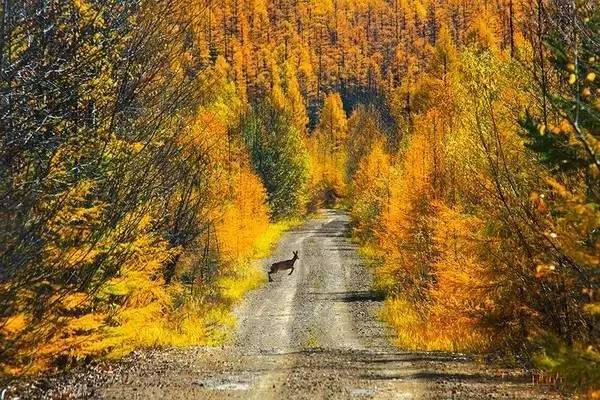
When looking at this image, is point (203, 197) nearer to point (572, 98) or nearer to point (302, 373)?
point (302, 373)

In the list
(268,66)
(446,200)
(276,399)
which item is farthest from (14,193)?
(268,66)

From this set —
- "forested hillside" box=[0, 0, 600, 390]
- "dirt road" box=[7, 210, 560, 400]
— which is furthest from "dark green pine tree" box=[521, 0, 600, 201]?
"dirt road" box=[7, 210, 560, 400]

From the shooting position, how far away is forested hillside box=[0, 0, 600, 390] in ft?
23.5

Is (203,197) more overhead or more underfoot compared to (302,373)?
more overhead

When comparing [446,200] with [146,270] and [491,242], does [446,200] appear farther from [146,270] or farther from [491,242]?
[146,270]

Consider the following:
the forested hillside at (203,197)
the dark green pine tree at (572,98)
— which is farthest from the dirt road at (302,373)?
the dark green pine tree at (572,98)

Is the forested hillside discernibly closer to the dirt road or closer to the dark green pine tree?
the dark green pine tree

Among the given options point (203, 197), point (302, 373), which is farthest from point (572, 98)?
point (203, 197)

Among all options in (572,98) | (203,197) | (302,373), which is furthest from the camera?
(203,197)

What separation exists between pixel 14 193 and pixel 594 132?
5.81 meters

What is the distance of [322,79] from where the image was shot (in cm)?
→ 15375

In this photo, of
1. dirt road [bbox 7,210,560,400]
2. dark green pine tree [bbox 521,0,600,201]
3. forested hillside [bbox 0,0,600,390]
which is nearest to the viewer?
dark green pine tree [bbox 521,0,600,201]

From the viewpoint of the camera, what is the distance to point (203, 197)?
79.3ft

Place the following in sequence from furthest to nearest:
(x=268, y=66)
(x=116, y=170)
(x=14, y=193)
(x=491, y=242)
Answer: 1. (x=268, y=66)
2. (x=491, y=242)
3. (x=116, y=170)
4. (x=14, y=193)
